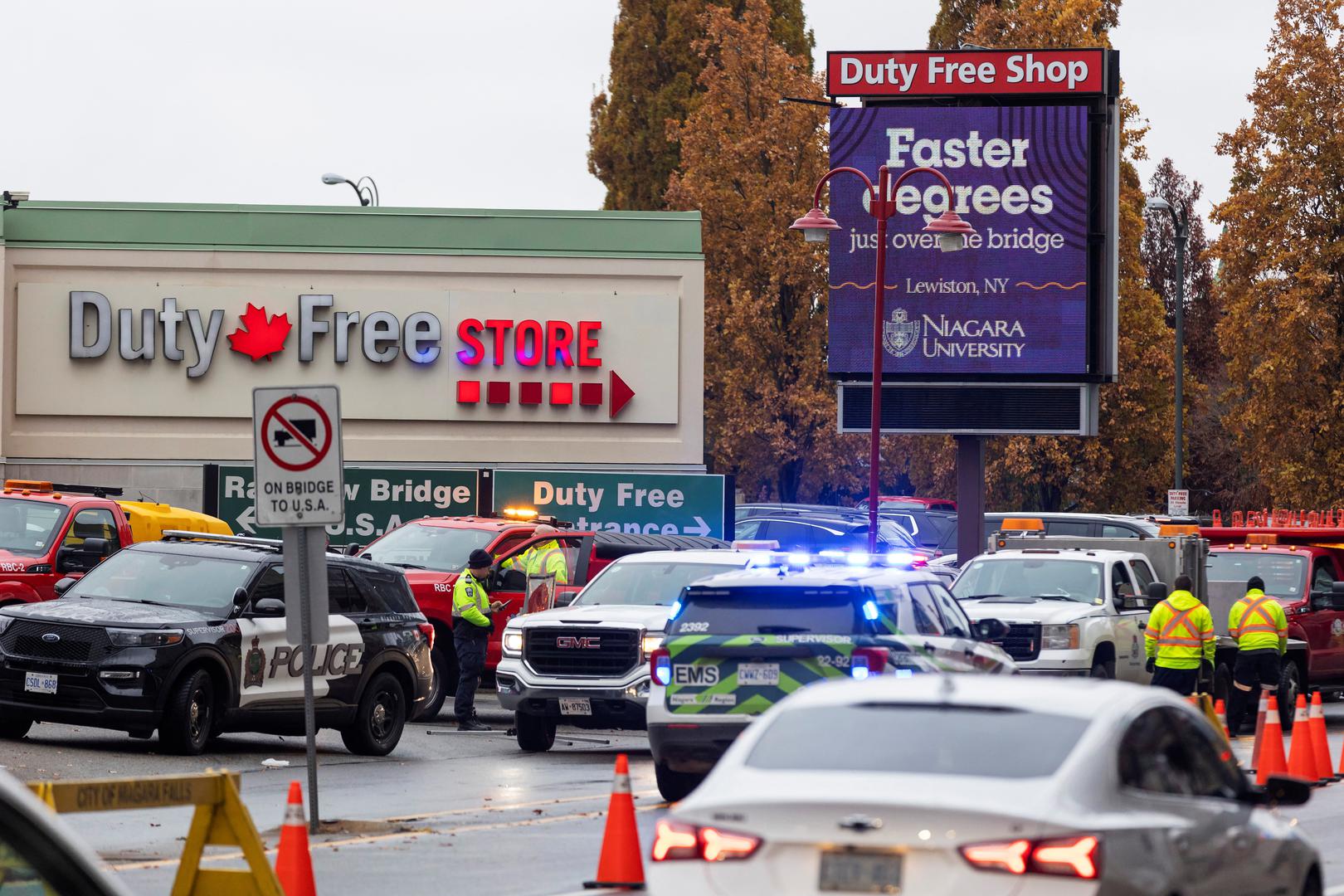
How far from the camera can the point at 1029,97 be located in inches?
1359

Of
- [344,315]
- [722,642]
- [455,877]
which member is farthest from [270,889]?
[344,315]

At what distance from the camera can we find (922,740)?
7055 mm

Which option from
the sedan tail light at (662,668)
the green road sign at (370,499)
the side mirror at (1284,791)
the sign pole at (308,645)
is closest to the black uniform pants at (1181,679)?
the sedan tail light at (662,668)

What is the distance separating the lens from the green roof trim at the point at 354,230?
37219 mm

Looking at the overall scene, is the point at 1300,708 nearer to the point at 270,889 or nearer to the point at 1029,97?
the point at 270,889

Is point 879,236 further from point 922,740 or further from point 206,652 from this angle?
point 922,740

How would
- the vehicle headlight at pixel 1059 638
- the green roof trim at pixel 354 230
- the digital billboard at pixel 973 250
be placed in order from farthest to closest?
1. the green roof trim at pixel 354 230
2. the digital billboard at pixel 973 250
3. the vehicle headlight at pixel 1059 638

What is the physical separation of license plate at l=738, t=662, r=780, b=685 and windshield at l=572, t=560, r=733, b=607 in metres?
5.59

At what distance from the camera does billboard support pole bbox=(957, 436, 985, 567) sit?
3412 cm

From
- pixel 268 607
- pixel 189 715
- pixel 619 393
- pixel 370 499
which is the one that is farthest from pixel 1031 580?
pixel 619 393

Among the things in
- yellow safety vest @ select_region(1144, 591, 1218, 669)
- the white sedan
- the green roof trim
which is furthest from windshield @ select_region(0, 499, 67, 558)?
the white sedan

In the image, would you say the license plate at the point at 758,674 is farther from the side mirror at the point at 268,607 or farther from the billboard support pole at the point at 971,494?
the billboard support pole at the point at 971,494

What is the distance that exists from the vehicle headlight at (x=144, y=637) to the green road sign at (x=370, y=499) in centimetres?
1468

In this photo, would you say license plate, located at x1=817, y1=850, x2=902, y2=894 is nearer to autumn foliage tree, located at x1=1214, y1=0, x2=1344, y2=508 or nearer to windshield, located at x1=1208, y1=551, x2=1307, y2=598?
windshield, located at x1=1208, y1=551, x2=1307, y2=598
